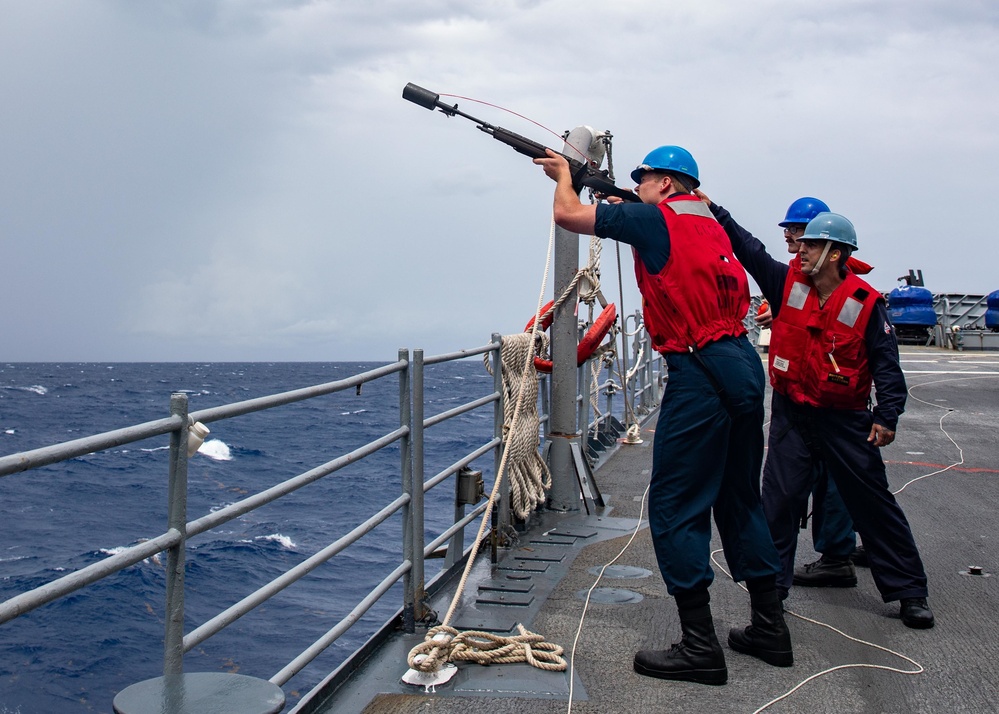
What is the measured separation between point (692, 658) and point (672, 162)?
6.57 feet

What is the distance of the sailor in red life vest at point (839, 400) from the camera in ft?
14.2

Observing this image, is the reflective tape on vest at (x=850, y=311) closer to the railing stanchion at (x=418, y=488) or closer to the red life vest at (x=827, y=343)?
the red life vest at (x=827, y=343)

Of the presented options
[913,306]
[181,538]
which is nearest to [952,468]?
[181,538]

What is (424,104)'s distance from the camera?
16.7 feet

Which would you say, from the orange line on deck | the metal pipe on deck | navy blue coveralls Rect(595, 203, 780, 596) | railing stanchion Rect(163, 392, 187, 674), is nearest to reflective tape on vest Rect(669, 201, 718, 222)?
navy blue coveralls Rect(595, 203, 780, 596)

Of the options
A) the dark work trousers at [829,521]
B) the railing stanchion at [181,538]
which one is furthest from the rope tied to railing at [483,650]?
the dark work trousers at [829,521]

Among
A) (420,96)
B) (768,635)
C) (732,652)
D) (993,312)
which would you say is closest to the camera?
(768,635)

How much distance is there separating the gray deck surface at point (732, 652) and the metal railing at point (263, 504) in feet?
0.97

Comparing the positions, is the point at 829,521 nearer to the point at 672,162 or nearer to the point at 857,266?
the point at 857,266

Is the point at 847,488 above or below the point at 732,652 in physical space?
above

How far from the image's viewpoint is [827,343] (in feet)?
14.4

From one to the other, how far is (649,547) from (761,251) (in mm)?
2026

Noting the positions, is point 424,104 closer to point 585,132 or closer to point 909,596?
point 585,132

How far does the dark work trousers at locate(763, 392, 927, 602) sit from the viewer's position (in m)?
4.40
